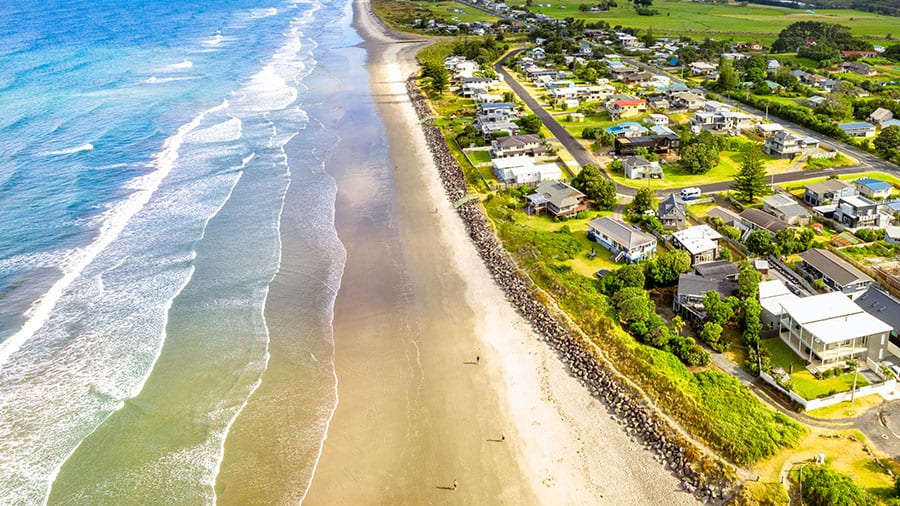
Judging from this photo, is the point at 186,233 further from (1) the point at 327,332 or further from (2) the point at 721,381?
(2) the point at 721,381

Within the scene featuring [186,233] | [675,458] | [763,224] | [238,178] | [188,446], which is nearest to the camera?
[675,458]

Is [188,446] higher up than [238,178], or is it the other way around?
[238,178]

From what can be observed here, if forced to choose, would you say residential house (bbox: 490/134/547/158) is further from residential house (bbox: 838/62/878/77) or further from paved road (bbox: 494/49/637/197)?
residential house (bbox: 838/62/878/77)

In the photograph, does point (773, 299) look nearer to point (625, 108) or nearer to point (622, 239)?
point (622, 239)

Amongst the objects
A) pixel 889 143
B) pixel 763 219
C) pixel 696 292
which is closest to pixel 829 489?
pixel 696 292

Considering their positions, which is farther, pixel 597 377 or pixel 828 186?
pixel 828 186

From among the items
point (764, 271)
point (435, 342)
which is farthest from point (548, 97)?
point (435, 342)
